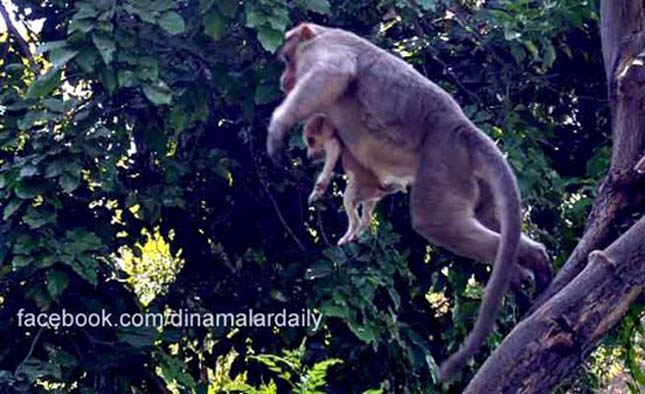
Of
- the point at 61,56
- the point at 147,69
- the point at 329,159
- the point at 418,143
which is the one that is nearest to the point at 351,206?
the point at 329,159

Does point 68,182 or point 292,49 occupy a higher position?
point 292,49

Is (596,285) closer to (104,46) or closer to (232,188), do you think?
(104,46)

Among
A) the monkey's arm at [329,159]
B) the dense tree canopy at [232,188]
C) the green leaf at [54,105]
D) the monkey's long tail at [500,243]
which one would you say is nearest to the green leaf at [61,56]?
the dense tree canopy at [232,188]

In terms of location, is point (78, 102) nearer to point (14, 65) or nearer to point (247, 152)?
point (14, 65)

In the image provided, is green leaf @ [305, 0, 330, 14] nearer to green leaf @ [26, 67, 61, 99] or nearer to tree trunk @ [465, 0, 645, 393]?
green leaf @ [26, 67, 61, 99]

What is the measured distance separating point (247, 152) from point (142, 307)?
0.89m

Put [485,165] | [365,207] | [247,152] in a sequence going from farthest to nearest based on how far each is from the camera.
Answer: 1. [247,152]
2. [365,207]
3. [485,165]

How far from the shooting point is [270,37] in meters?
5.07

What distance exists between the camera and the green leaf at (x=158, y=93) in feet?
16.8

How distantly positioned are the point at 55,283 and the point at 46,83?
0.80 m

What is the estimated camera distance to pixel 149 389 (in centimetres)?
579

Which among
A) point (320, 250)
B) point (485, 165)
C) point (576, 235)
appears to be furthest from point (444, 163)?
point (320, 250)

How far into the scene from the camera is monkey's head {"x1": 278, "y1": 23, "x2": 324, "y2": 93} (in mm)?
4738

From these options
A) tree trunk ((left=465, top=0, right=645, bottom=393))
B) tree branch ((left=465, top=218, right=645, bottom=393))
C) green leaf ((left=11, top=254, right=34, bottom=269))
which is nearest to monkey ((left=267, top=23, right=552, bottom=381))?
tree trunk ((left=465, top=0, right=645, bottom=393))
